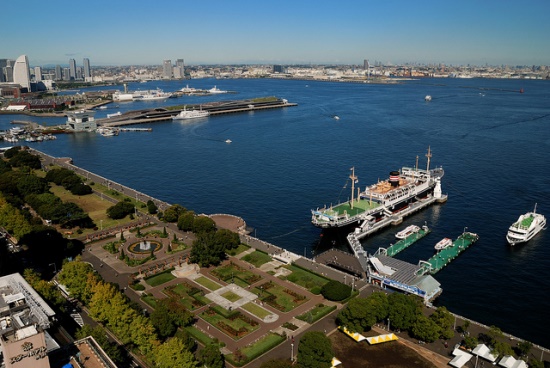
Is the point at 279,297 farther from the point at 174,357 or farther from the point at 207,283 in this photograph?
the point at 174,357

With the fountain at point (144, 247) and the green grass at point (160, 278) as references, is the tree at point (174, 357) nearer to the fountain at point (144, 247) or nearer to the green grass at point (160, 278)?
the green grass at point (160, 278)

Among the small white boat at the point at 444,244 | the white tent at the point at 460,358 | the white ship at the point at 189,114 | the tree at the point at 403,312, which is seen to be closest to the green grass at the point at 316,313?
the tree at the point at 403,312

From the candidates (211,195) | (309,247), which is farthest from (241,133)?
(309,247)

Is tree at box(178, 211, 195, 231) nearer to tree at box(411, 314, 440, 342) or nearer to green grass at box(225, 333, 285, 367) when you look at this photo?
green grass at box(225, 333, 285, 367)

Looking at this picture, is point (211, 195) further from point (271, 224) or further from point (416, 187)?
point (416, 187)

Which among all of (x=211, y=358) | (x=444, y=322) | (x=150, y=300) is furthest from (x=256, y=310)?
(x=444, y=322)
